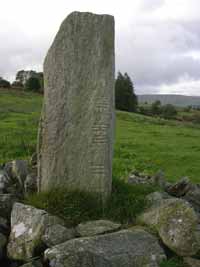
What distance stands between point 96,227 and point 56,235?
0.72 metres

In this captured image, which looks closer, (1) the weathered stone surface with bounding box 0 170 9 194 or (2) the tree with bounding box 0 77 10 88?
(1) the weathered stone surface with bounding box 0 170 9 194

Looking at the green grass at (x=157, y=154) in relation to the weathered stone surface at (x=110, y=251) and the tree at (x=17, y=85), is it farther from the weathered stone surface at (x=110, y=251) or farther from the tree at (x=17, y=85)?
the tree at (x=17, y=85)

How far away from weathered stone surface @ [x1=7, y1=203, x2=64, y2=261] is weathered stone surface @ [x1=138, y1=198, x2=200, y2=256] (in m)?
1.68

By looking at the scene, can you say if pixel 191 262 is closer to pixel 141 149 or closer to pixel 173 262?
pixel 173 262

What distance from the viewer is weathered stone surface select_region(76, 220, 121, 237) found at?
23.2 ft

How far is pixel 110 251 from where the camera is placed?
639cm

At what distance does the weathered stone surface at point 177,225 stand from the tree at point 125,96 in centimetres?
6267

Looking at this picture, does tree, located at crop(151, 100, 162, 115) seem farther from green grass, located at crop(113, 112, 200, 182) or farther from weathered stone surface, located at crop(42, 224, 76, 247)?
weathered stone surface, located at crop(42, 224, 76, 247)

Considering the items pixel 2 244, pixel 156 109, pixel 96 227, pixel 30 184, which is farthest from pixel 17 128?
pixel 156 109

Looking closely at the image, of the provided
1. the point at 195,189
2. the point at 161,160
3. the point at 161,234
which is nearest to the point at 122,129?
the point at 161,160

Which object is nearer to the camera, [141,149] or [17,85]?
[141,149]

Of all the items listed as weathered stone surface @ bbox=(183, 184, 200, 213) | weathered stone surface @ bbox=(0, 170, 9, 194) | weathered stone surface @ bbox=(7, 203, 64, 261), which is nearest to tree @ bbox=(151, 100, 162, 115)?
weathered stone surface @ bbox=(183, 184, 200, 213)

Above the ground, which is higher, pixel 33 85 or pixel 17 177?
pixel 33 85

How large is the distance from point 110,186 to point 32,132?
20.2 meters
